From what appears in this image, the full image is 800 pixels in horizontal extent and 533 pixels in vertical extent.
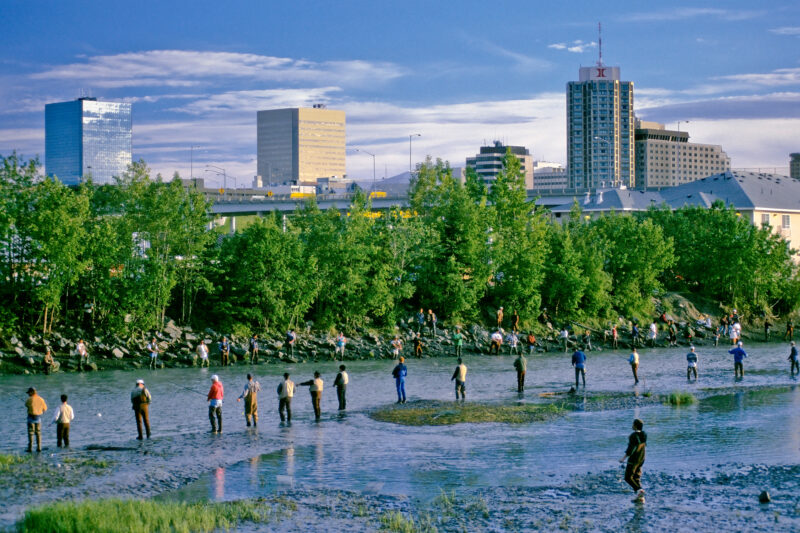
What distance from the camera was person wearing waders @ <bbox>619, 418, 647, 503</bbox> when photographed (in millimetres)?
22453

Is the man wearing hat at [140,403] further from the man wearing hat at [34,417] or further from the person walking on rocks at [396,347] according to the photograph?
the person walking on rocks at [396,347]

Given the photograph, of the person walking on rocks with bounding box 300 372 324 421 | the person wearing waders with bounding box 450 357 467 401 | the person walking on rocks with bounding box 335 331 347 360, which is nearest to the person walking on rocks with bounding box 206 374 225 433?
the person walking on rocks with bounding box 300 372 324 421

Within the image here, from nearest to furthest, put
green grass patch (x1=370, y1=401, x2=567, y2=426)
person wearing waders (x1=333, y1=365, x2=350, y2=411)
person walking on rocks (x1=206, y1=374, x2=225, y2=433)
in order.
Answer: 1. person walking on rocks (x1=206, y1=374, x2=225, y2=433)
2. green grass patch (x1=370, y1=401, x2=567, y2=426)
3. person wearing waders (x1=333, y1=365, x2=350, y2=411)

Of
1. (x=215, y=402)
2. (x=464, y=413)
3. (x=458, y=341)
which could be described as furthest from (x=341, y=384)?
(x=458, y=341)

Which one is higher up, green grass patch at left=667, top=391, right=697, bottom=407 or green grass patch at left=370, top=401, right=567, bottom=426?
green grass patch at left=667, top=391, right=697, bottom=407

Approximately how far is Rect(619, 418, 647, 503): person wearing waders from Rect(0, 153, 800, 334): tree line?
46025mm

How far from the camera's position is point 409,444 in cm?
3008

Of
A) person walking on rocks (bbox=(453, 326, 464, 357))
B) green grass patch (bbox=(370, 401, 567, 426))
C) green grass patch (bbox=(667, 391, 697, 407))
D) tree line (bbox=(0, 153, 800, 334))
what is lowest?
green grass patch (bbox=(370, 401, 567, 426))

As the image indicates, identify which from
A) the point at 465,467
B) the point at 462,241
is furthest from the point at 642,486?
the point at 462,241

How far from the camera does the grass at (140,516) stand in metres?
19.7

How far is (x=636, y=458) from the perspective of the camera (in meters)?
22.5

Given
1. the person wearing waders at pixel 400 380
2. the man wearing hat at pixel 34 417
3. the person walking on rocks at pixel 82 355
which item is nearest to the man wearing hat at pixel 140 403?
the man wearing hat at pixel 34 417

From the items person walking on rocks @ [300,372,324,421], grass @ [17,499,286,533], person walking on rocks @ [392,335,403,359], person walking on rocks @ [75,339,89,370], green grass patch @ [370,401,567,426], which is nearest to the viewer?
grass @ [17,499,286,533]

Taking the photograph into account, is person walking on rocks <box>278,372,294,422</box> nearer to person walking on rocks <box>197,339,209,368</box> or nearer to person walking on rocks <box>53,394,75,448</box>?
person walking on rocks <box>53,394,75,448</box>
